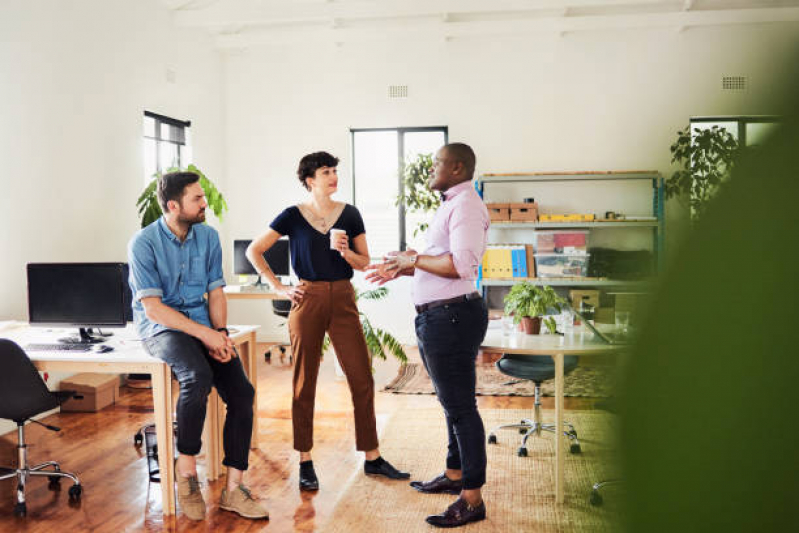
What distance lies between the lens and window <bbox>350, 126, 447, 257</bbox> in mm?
6828

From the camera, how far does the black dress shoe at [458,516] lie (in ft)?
8.14

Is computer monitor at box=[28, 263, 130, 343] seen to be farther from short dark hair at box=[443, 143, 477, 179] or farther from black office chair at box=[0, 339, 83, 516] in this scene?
short dark hair at box=[443, 143, 477, 179]

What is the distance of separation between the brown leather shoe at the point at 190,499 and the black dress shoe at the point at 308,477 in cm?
46

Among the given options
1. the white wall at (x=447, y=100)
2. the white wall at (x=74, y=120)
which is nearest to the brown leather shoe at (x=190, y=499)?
the white wall at (x=74, y=120)

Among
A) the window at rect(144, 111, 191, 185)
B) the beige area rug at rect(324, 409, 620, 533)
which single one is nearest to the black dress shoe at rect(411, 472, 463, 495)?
the beige area rug at rect(324, 409, 620, 533)

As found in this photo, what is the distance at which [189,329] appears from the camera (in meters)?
2.63

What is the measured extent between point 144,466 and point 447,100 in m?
4.72

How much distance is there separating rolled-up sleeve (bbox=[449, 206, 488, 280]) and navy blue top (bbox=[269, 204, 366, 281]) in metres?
0.66

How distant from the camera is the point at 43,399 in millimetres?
2787

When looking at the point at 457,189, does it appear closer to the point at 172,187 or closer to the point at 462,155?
the point at 462,155

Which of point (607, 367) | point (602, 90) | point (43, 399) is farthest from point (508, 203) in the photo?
point (607, 367)

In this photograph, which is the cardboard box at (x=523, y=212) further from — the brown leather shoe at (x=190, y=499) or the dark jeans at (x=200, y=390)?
the brown leather shoe at (x=190, y=499)

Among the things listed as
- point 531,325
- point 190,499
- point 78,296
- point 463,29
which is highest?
point 463,29

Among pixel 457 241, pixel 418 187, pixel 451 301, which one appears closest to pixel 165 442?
pixel 451 301
